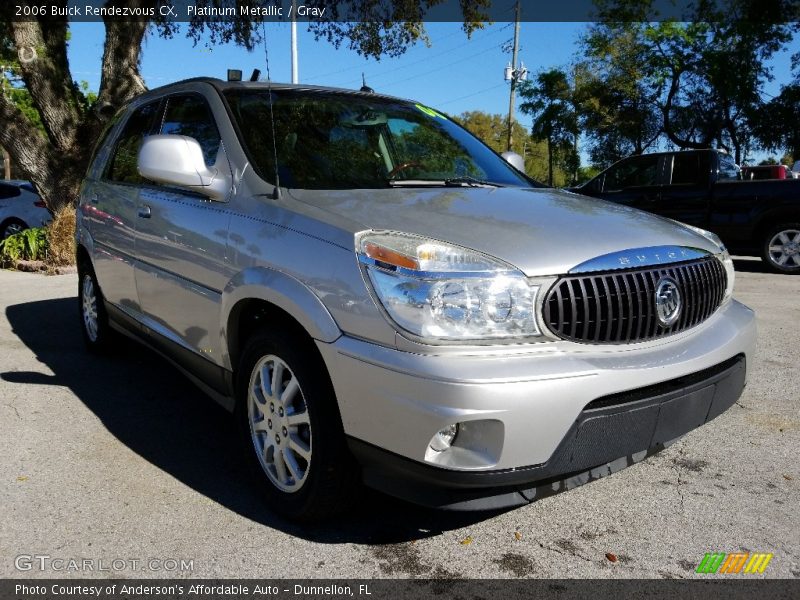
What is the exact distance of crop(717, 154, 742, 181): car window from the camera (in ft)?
34.1

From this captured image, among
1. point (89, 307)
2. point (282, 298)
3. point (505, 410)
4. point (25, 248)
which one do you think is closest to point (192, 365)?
point (282, 298)

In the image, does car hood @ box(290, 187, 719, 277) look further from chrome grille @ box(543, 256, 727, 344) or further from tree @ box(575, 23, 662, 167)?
tree @ box(575, 23, 662, 167)

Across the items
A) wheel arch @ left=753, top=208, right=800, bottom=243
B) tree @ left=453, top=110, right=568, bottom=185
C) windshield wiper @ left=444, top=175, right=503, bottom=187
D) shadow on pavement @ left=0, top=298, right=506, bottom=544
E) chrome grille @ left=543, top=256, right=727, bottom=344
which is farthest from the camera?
tree @ left=453, top=110, right=568, bottom=185

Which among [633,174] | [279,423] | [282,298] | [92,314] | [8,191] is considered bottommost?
[92,314]

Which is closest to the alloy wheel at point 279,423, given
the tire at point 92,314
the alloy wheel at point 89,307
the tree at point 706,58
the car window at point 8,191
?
the tire at point 92,314

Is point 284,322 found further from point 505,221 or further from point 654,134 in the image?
point 654,134

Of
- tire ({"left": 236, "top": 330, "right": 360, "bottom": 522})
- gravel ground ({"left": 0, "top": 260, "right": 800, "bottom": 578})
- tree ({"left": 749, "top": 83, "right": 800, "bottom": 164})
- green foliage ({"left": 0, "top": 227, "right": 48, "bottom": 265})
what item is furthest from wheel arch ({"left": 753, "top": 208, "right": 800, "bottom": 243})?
tree ({"left": 749, "top": 83, "right": 800, "bottom": 164})

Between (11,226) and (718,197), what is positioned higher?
(718,197)

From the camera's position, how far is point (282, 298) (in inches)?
104

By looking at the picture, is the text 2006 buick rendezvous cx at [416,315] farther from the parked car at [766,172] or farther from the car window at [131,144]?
the parked car at [766,172]

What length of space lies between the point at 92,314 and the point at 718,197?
8492 millimetres

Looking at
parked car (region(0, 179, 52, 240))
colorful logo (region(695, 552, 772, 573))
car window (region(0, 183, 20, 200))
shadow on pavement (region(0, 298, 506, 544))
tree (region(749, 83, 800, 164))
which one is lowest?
shadow on pavement (region(0, 298, 506, 544))

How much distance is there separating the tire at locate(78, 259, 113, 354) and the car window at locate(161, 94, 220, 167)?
1.52 metres

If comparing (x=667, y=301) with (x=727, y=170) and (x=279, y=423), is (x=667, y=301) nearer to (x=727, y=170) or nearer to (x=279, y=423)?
(x=279, y=423)
